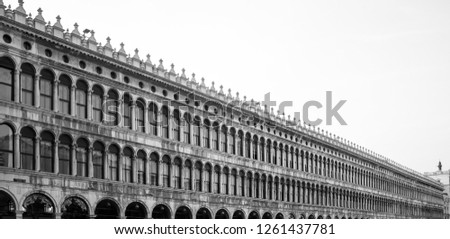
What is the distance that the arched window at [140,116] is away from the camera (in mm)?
37156

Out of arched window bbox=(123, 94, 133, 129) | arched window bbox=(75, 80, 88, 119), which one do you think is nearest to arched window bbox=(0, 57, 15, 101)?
arched window bbox=(75, 80, 88, 119)

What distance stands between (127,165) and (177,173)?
486 cm

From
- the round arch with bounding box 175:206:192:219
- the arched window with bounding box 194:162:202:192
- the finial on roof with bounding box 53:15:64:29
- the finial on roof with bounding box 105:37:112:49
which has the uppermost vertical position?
the finial on roof with bounding box 53:15:64:29

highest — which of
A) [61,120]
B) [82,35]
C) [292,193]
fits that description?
[82,35]

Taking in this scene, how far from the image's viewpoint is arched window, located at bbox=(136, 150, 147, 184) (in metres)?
36.7

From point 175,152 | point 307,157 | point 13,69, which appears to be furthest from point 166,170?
point 307,157

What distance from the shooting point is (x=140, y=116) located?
37.5 m

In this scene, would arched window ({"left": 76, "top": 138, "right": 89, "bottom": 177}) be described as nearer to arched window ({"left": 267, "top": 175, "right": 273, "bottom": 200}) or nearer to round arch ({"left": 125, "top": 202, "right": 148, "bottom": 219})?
round arch ({"left": 125, "top": 202, "right": 148, "bottom": 219})

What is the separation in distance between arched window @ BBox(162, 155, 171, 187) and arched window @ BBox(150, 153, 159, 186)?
0.63m

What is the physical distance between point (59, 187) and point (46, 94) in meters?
4.66

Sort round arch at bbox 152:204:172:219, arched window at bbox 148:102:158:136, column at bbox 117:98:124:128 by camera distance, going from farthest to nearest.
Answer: arched window at bbox 148:102:158:136 → round arch at bbox 152:204:172:219 → column at bbox 117:98:124:128

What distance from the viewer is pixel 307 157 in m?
59.2

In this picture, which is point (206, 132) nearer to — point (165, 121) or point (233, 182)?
point (233, 182)
